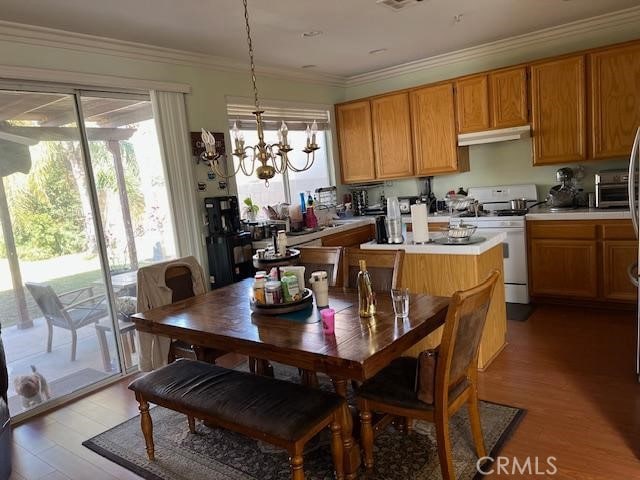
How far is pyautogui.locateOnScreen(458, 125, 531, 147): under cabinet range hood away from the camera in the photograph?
441 cm

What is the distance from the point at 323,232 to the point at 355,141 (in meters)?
1.48

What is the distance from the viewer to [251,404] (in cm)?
204

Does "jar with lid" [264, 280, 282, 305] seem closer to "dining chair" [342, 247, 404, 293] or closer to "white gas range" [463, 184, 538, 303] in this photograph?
"dining chair" [342, 247, 404, 293]

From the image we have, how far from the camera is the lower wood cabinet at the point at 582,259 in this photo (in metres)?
3.94

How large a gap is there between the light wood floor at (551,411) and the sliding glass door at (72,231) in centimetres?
35

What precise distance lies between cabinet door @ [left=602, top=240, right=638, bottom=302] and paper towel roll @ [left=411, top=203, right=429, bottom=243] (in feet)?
6.22

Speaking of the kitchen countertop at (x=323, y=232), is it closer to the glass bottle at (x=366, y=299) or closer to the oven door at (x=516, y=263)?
the oven door at (x=516, y=263)

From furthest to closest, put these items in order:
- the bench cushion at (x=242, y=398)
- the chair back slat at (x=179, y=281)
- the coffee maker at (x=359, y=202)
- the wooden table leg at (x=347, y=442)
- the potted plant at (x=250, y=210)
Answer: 1. the coffee maker at (x=359, y=202)
2. the potted plant at (x=250, y=210)
3. the chair back slat at (x=179, y=281)
4. the wooden table leg at (x=347, y=442)
5. the bench cushion at (x=242, y=398)

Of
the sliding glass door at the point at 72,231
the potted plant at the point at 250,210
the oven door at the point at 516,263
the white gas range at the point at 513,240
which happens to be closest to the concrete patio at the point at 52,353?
the sliding glass door at the point at 72,231

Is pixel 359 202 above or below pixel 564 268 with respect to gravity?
above

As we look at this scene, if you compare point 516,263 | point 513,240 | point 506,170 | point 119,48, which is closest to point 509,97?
point 506,170

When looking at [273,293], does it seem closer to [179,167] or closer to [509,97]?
[179,167]

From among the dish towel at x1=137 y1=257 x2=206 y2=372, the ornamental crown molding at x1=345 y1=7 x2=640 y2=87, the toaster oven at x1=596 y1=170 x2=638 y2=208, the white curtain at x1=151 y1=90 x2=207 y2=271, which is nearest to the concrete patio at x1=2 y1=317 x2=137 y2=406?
the dish towel at x1=137 y1=257 x2=206 y2=372

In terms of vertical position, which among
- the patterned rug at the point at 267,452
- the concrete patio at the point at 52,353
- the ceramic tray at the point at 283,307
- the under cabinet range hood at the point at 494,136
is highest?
the under cabinet range hood at the point at 494,136
